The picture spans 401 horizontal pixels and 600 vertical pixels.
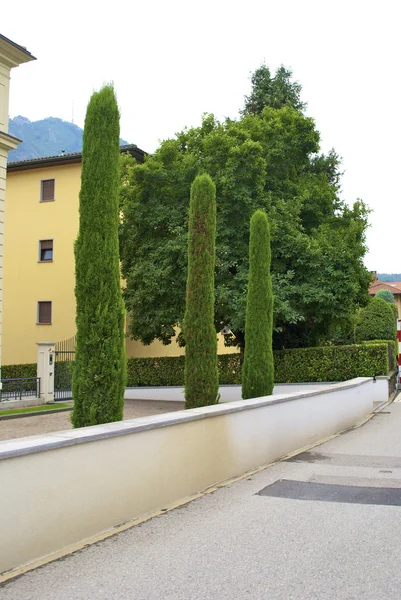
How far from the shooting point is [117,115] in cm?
920

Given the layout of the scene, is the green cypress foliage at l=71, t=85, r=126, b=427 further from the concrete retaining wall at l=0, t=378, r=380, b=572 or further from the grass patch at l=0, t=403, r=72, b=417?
the grass patch at l=0, t=403, r=72, b=417

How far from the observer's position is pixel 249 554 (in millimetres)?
4523

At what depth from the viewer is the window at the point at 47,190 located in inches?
1195

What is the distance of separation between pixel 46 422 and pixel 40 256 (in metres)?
15.4

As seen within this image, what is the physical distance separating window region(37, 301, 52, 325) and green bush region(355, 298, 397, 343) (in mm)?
17745

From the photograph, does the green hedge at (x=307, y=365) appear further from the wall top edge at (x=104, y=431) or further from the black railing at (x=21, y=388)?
the wall top edge at (x=104, y=431)

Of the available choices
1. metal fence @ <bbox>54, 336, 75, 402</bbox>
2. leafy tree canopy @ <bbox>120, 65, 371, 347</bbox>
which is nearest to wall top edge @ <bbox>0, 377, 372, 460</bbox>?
leafy tree canopy @ <bbox>120, 65, 371, 347</bbox>

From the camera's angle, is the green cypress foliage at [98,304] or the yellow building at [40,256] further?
the yellow building at [40,256]

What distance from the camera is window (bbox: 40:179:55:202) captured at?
30.3 metres

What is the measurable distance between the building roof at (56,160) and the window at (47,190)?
32.5 inches

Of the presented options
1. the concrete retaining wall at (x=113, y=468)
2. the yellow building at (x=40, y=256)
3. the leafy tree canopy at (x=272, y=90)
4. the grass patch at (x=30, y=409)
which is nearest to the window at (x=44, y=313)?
the yellow building at (x=40, y=256)

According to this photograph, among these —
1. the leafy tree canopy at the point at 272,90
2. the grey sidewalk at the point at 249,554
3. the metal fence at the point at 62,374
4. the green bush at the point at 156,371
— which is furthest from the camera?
the leafy tree canopy at the point at 272,90

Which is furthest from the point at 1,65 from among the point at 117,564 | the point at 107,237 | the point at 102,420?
the point at 117,564

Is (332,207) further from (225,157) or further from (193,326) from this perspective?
(193,326)
